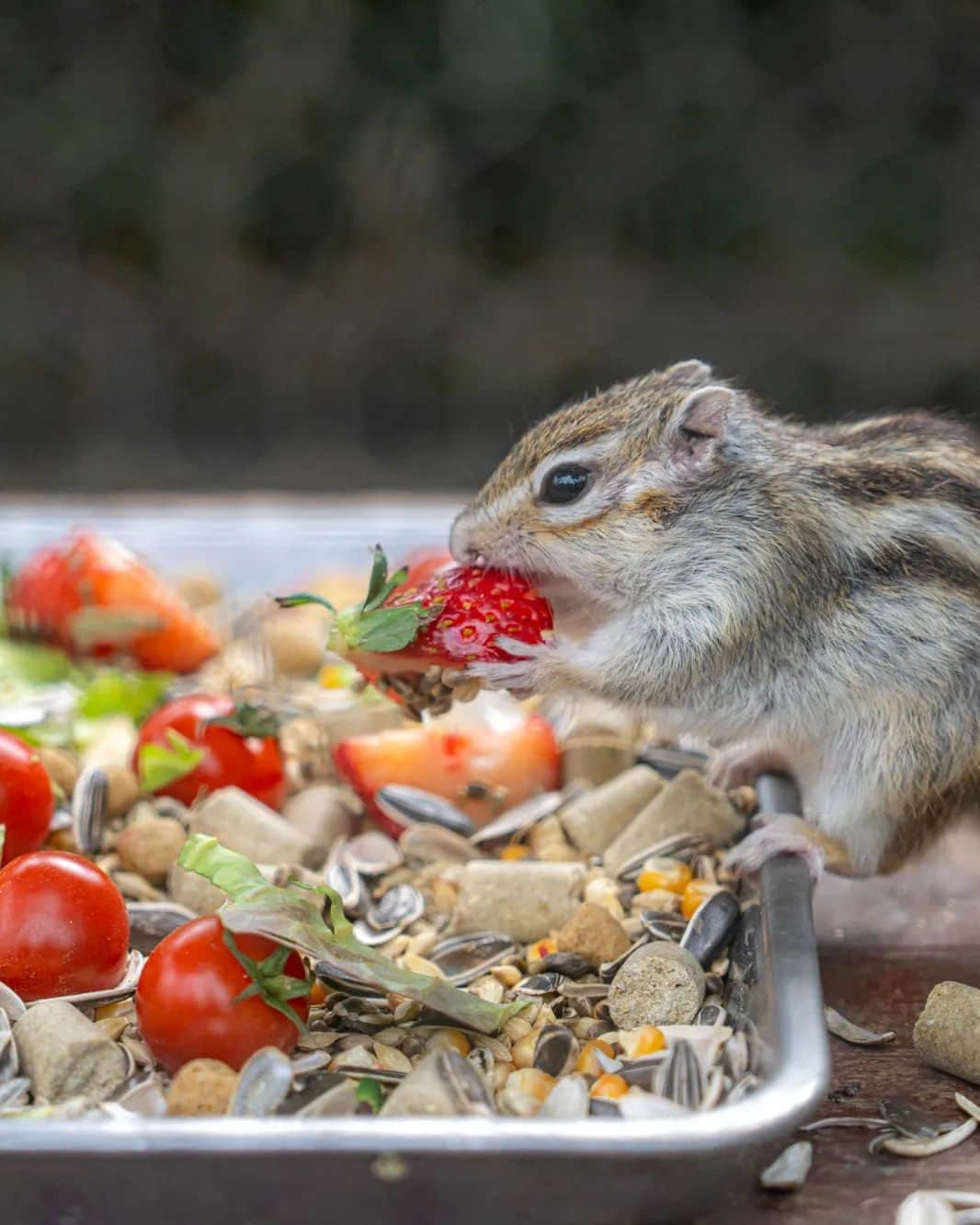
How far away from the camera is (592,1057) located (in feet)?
4.60

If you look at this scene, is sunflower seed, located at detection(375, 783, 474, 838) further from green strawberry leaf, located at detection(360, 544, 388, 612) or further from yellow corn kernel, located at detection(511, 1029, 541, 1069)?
yellow corn kernel, located at detection(511, 1029, 541, 1069)

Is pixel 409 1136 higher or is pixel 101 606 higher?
pixel 101 606

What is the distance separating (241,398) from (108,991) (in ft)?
9.69

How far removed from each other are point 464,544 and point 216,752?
0.37 metres

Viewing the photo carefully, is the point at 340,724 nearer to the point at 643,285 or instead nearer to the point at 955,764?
the point at 955,764

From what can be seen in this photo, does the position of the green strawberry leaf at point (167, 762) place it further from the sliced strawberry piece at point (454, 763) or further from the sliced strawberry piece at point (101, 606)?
the sliced strawberry piece at point (101, 606)

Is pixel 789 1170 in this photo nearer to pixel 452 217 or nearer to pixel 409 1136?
pixel 409 1136

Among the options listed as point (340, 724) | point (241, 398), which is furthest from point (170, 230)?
point (340, 724)

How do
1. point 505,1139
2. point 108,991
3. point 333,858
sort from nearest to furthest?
point 505,1139
point 108,991
point 333,858

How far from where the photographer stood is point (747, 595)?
5.64 ft

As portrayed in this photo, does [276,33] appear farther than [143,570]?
Yes

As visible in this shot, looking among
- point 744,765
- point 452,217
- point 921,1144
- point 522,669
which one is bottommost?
point 921,1144

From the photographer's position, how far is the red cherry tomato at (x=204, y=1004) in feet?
4.28

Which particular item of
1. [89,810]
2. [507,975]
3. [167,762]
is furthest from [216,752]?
[507,975]
